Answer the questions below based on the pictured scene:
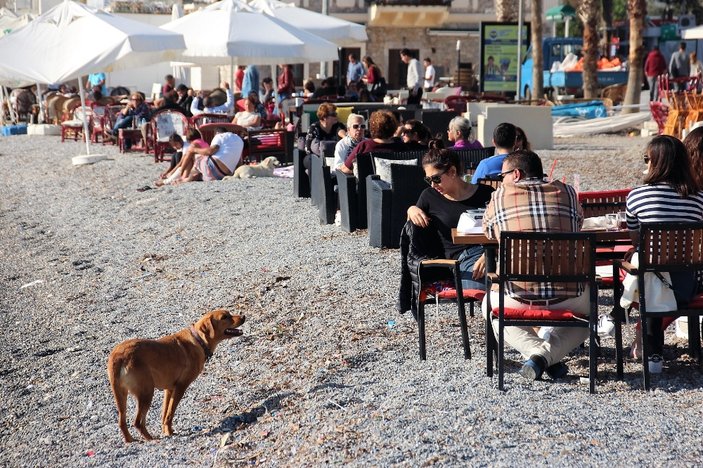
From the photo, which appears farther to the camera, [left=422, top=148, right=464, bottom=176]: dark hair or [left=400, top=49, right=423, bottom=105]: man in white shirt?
[left=400, top=49, right=423, bottom=105]: man in white shirt

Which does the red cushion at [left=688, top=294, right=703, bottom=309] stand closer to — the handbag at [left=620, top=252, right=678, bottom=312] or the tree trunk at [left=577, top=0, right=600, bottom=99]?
the handbag at [left=620, top=252, right=678, bottom=312]

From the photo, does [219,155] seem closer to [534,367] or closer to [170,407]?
[170,407]

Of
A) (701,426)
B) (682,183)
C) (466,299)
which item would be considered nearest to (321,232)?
(466,299)

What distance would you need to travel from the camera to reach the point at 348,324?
22.7ft

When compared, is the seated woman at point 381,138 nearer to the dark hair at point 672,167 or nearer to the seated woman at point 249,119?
the dark hair at point 672,167

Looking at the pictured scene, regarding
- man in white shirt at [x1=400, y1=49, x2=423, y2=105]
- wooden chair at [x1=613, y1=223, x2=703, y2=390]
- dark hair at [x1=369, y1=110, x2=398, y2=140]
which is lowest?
wooden chair at [x1=613, y1=223, x2=703, y2=390]

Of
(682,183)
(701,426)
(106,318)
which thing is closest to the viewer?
(701,426)

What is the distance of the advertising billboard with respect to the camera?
22828 mm

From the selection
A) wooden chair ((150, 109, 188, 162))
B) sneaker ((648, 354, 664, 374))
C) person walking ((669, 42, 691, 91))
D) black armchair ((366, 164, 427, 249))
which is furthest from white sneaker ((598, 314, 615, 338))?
person walking ((669, 42, 691, 91))

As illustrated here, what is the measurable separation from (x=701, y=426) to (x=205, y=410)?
254 centimetres

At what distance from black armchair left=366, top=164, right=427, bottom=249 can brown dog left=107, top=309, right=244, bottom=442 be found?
285 cm

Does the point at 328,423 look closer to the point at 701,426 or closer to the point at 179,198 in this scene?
the point at 701,426

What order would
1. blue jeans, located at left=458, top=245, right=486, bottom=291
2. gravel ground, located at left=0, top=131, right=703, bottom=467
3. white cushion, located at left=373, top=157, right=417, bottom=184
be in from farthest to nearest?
white cushion, located at left=373, top=157, right=417, bottom=184 < blue jeans, located at left=458, top=245, right=486, bottom=291 < gravel ground, located at left=0, top=131, right=703, bottom=467

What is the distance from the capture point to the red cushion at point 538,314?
5250 mm
